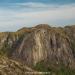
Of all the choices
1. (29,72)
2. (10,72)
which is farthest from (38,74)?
(10,72)

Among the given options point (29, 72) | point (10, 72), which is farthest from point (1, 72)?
point (29, 72)

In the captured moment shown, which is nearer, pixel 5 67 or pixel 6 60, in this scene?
pixel 5 67

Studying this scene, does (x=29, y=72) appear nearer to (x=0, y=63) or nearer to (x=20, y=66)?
(x=20, y=66)

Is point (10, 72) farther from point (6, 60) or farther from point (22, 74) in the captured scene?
point (6, 60)

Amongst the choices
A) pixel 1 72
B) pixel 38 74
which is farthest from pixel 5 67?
pixel 38 74

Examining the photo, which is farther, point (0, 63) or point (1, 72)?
point (0, 63)

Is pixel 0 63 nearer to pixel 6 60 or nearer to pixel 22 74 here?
pixel 6 60
